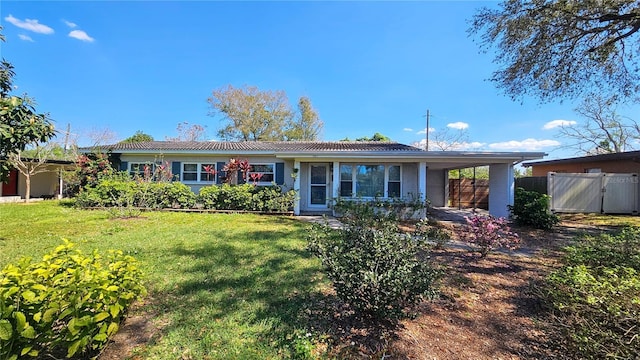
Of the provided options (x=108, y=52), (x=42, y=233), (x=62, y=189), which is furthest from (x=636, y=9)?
(x=62, y=189)

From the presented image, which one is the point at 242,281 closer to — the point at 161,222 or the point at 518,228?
the point at 161,222

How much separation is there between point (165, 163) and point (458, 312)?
13.6m

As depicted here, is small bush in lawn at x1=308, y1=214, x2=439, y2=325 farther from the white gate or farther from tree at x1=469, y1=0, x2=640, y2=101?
the white gate

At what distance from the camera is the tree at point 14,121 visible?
4246mm

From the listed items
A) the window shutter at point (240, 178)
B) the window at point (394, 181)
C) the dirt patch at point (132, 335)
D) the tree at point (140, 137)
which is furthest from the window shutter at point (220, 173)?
the tree at point (140, 137)

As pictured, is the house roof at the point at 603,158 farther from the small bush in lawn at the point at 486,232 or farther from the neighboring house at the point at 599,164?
the small bush in lawn at the point at 486,232

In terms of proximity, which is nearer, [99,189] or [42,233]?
[42,233]

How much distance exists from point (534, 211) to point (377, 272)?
9103 mm

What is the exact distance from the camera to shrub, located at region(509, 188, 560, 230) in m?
9.16

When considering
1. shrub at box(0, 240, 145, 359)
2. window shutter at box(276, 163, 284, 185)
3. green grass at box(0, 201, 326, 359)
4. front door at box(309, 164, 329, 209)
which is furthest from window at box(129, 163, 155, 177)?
shrub at box(0, 240, 145, 359)

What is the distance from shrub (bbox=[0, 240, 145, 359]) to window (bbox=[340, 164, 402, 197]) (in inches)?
401

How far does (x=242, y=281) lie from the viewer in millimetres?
4312

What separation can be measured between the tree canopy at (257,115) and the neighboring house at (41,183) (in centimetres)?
1536

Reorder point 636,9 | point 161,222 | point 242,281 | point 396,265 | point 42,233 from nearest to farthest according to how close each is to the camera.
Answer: point 396,265, point 242,281, point 42,233, point 636,9, point 161,222
